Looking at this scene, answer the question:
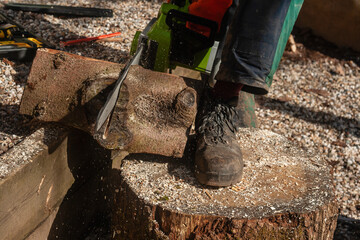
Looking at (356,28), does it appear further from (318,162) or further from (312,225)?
(312,225)

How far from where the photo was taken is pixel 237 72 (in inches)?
73.1

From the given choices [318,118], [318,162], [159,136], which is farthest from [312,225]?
[318,118]

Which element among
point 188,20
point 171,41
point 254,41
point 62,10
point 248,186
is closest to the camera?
point 254,41

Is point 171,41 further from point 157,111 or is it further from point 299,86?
point 299,86

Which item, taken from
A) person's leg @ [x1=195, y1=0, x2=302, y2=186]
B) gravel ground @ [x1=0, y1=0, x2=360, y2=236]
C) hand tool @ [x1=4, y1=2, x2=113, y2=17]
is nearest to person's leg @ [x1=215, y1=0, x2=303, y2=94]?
person's leg @ [x1=195, y1=0, x2=302, y2=186]

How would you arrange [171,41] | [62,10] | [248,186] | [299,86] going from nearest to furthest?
[248,186]
[171,41]
[62,10]
[299,86]

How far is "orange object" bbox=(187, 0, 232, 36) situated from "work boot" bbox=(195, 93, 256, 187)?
0.47 meters

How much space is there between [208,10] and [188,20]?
141 millimetres

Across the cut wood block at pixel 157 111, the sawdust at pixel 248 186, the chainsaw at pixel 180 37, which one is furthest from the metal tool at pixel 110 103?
the sawdust at pixel 248 186

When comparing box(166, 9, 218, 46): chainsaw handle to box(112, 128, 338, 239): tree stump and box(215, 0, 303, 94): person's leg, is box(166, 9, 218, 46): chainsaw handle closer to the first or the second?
box(215, 0, 303, 94): person's leg

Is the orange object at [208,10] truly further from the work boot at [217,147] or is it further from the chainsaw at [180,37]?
the work boot at [217,147]

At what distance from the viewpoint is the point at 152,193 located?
188 centimetres

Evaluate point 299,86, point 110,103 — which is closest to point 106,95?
point 110,103

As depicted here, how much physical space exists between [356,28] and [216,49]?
2.62 m
